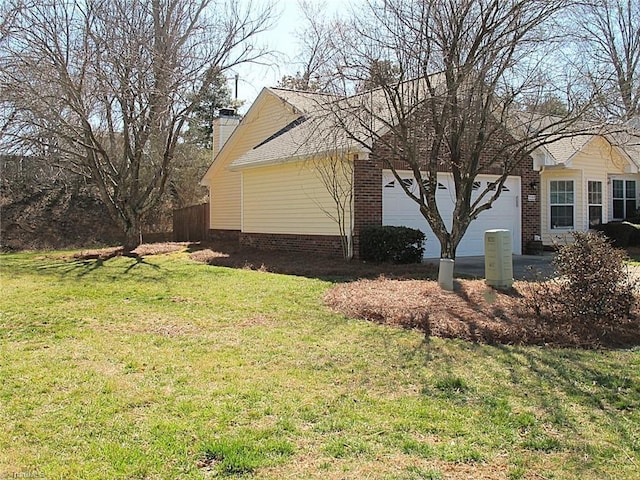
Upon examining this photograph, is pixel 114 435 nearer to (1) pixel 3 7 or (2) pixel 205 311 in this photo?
(2) pixel 205 311

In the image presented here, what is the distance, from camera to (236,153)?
2314 cm

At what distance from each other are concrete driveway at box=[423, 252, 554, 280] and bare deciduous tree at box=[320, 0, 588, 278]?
66.6 inches

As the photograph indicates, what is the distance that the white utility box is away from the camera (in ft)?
32.5

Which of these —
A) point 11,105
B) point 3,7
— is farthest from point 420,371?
point 11,105

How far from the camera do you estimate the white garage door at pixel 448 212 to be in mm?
14984

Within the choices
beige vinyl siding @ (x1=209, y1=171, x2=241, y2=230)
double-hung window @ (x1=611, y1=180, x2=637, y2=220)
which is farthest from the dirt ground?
double-hung window @ (x1=611, y1=180, x2=637, y2=220)

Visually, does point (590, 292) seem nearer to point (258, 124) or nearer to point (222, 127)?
point (258, 124)

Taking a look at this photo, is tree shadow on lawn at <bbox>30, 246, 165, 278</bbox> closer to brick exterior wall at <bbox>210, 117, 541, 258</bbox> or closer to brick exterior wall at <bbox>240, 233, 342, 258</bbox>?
brick exterior wall at <bbox>240, 233, 342, 258</bbox>

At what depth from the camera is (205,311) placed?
28.2ft

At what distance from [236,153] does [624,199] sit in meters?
14.6

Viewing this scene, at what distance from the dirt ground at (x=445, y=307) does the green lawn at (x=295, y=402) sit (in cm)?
39

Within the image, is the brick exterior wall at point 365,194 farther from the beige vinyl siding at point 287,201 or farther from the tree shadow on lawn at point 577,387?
the tree shadow on lawn at point 577,387

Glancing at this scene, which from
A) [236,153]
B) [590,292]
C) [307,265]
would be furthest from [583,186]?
[590,292]

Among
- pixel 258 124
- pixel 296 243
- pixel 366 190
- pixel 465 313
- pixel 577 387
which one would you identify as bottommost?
pixel 577 387
